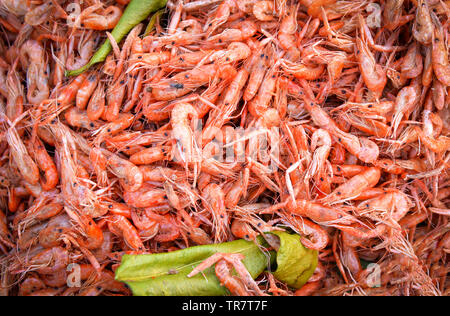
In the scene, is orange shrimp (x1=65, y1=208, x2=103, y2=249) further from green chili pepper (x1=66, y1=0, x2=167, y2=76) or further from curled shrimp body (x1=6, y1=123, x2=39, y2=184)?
green chili pepper (x1=66, y1=0, x2=167, y2=76)

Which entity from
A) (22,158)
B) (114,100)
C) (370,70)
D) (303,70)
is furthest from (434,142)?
(22,158)

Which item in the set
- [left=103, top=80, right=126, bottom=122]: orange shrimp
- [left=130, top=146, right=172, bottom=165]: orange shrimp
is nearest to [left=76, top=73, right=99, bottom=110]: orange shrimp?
[left=103, top=80, right=126, bottom=122]: orange shrimp

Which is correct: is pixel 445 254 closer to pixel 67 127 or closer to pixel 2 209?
pixel 67 127

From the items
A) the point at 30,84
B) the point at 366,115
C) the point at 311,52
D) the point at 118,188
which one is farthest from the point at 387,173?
the point at 30,84

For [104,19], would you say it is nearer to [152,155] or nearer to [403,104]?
[152,155]

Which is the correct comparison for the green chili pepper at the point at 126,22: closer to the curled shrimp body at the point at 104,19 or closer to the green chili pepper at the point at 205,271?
the curled shrimp body at the point at 104,19

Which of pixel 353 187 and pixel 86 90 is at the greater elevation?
pixel 86 90

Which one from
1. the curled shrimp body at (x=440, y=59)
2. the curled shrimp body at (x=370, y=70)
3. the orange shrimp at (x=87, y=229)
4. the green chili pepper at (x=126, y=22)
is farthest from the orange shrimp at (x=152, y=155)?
the curled shrimp body at (x=440, y=59)
